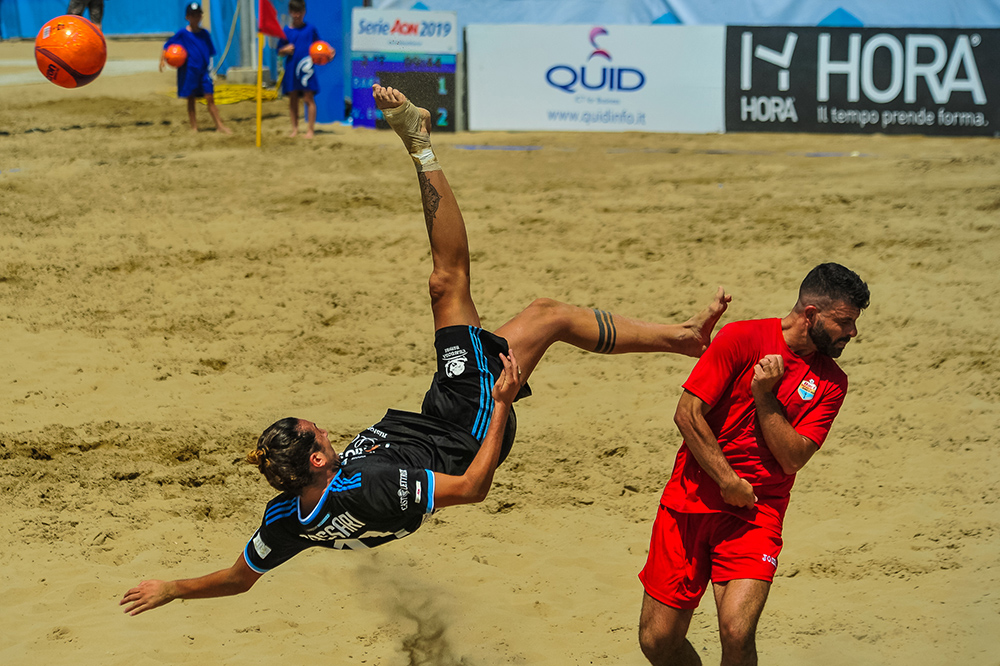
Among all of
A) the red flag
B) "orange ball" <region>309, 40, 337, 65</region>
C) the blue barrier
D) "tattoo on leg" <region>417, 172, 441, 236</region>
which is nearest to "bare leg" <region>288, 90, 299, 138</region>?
"orange ball" <region>309, 40, 337, 65</region>

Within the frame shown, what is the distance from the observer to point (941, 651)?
191 inches

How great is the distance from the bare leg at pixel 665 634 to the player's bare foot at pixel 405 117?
2435mm

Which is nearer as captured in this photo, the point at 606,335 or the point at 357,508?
the point at 357,508

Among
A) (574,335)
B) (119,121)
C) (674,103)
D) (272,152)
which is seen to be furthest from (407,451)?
(119,121)

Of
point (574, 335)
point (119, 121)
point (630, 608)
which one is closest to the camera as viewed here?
point (574, 335)

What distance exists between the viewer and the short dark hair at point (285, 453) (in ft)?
12.2

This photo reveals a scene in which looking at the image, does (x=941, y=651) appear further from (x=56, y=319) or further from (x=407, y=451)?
(x=56, y=319)

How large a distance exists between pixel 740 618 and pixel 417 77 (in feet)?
40.5

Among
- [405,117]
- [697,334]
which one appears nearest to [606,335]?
[697,334]

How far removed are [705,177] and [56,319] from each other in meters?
7.66

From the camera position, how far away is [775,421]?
12.2 ft

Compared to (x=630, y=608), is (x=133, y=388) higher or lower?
higher

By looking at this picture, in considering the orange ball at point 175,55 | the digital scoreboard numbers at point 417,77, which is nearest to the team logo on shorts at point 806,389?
the digital scoreboard numbers at point 417,77

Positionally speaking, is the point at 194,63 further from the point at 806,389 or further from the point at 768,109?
the point at 806,389
